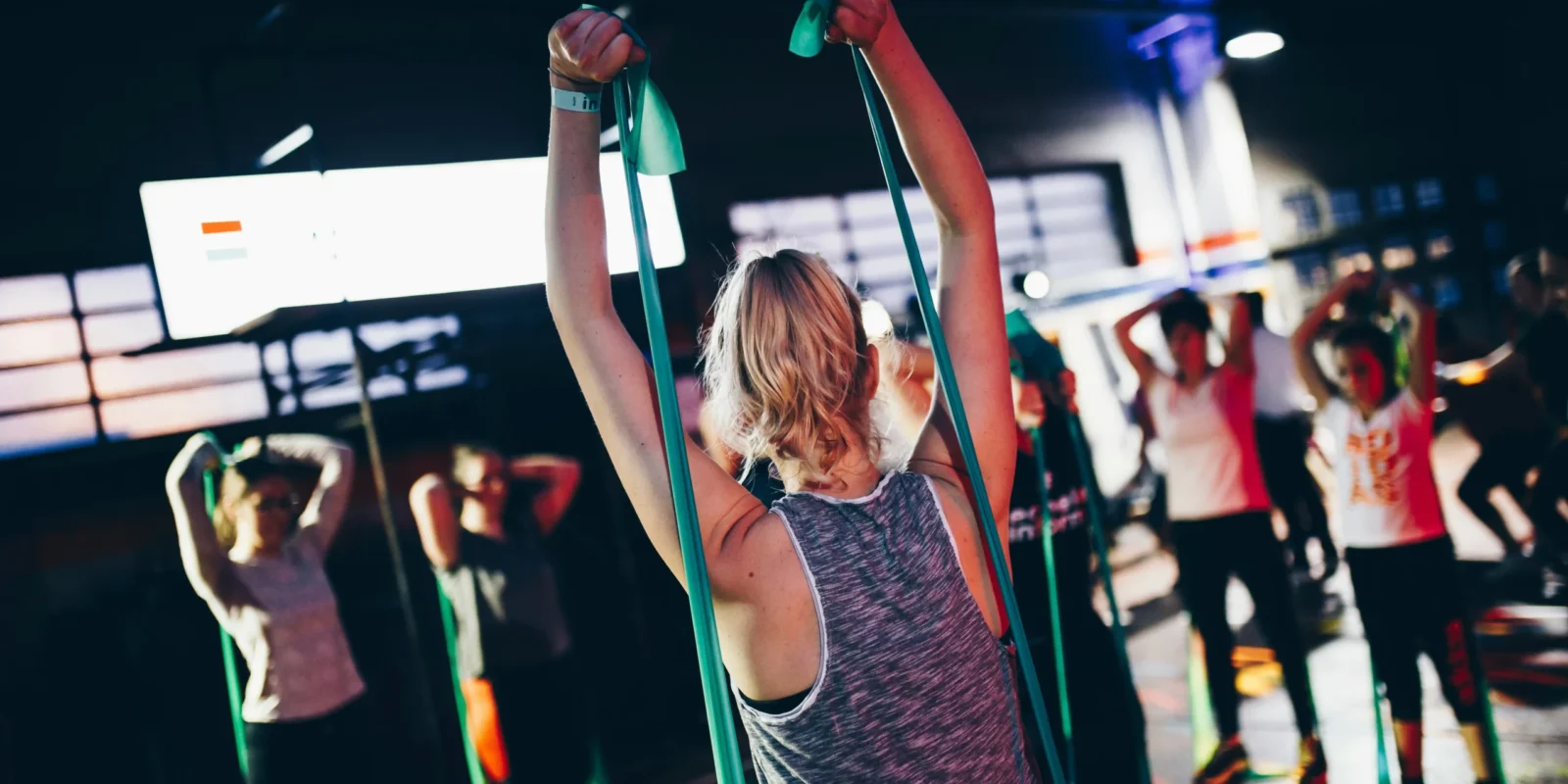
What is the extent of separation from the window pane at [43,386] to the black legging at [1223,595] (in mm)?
4426

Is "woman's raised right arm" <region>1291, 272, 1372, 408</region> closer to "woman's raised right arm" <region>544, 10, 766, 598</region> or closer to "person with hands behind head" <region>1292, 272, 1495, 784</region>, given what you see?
"person with hands behind head" <region>1292, 272, 1495, 784</region>

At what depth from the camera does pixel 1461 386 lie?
5082 millimetres

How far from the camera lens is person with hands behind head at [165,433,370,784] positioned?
3.31 meters

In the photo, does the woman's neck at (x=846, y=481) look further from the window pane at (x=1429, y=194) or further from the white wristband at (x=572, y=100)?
Result: the window pane at (x=1429, y=194)

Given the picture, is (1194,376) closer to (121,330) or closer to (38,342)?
(121,330)

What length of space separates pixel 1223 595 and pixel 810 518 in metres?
2.80

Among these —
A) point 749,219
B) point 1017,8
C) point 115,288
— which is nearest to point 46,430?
point 115,288

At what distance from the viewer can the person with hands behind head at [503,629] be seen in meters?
4.06

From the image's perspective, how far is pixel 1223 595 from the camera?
3254 mm

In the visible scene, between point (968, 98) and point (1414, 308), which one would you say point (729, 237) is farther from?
point (1414, 308)

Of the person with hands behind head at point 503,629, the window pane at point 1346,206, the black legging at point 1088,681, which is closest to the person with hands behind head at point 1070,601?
the black legging at point 1088,681

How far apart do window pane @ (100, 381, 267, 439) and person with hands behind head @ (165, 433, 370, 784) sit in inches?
45.9

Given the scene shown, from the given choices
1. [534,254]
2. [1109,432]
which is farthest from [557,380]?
[1109,432]

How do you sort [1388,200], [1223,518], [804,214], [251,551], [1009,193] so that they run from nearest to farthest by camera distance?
[1223,518], [251,551], [804,214], [1009,193], [1388,200]
